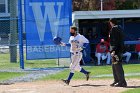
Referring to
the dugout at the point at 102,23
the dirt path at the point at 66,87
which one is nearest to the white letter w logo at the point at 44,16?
the dugout at the point at 102,23

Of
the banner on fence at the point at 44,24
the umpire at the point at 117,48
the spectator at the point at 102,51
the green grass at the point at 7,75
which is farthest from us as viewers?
the spectator at the point at 102,51

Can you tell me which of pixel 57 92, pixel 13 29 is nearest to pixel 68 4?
pixel 13 29

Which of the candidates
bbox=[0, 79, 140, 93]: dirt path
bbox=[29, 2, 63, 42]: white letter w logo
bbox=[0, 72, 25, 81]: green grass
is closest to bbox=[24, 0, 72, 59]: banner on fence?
bbox=[29, 2, 63, 42]: white letter w logo

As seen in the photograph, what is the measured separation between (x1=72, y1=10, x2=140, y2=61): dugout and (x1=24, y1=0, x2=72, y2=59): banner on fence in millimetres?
1899

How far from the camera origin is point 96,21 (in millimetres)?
26078

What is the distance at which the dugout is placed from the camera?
2392 cm

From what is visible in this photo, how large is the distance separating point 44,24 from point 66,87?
8.59m

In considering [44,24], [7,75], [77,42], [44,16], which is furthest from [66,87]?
[44,16]

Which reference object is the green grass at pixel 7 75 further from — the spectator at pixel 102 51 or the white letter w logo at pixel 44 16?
the spectator at pixel 102 51

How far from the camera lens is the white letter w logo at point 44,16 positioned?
21.6 m

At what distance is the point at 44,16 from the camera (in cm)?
2172

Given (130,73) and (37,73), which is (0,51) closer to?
(37,73)

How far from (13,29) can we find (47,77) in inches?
299

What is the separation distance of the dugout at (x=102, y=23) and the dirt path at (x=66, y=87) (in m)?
9.04
